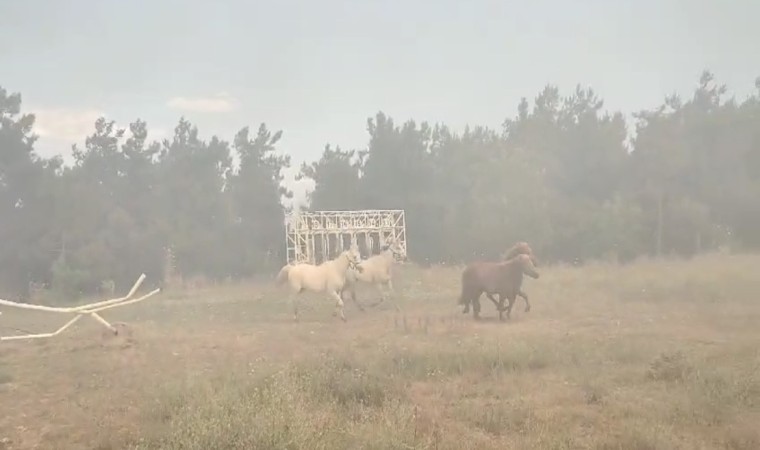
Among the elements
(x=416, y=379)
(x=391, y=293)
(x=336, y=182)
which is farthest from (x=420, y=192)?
(x=416, y=379)

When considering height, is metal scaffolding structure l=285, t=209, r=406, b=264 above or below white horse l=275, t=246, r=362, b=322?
above

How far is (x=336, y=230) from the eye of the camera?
92.3ft

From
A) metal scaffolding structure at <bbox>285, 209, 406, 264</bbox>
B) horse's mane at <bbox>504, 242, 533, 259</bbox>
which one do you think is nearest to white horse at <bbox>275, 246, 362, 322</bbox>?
horse's mane at <bbox>504, 242, 533, 259</bbox>

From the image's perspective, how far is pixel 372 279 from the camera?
16.7 meters

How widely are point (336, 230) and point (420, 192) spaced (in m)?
6.57

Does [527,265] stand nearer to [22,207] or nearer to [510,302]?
[510,302]

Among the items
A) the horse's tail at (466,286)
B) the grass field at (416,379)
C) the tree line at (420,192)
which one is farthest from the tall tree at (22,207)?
the horse's tail at (466,286)

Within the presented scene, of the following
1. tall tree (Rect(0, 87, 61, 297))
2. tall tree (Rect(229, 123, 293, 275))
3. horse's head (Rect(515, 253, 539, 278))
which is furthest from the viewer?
tall tree (Rect(229, 123, 293, 275))

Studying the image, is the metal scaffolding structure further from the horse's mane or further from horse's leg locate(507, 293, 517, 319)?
horse's leg locate(507, 293, 517, 319)

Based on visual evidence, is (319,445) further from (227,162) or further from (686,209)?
(227,162)

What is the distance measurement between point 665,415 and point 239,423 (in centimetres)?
403

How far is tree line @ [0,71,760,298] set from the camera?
84.9ft

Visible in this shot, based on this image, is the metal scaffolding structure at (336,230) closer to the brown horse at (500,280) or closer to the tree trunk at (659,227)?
the tree trunk at (659,227)

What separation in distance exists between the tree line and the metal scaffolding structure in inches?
118
